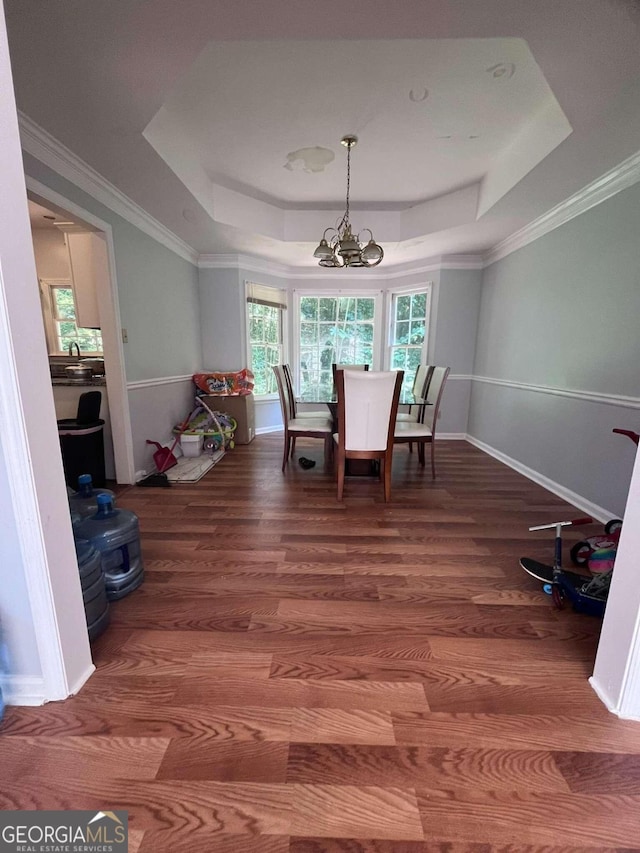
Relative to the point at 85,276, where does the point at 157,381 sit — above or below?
below

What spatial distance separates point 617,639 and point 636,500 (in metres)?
0.45

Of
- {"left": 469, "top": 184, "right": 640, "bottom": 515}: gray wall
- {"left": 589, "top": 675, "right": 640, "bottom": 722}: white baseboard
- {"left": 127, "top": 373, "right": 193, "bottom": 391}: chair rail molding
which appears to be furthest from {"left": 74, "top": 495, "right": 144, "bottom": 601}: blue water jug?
{"left": 469, "top": 184, "right": 640, "bottom": 515}: gray wall

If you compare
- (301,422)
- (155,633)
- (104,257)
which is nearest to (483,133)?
(301,422)

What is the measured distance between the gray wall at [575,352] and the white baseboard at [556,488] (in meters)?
0.04

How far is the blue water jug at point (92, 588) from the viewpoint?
1277mm

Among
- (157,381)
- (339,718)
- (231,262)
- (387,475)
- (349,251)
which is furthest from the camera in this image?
(231,262)

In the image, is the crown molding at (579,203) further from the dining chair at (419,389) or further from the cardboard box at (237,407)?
the cardboard box at (237,407)

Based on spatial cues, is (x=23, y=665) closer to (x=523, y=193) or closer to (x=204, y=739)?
(x=204, y=739)

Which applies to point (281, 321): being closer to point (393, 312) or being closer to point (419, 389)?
point (393, 312)

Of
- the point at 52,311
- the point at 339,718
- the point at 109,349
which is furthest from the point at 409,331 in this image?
the point at 52,311

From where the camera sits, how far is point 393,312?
497 cm

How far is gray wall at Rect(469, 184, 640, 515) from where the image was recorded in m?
2.21

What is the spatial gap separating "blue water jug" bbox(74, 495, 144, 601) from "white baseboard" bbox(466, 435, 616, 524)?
9.48 feet

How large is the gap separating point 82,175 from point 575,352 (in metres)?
3.74
